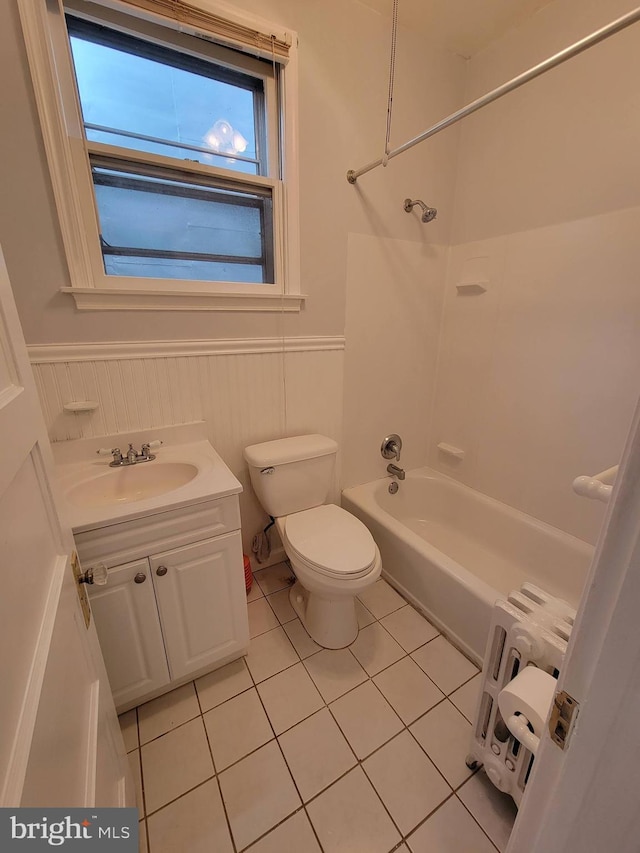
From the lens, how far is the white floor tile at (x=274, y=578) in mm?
1807

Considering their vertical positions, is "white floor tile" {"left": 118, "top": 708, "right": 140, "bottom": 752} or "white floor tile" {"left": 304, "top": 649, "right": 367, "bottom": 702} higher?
"white floor tile" {"left": 304, "top": 649, "right": 367, "bottom": 702}

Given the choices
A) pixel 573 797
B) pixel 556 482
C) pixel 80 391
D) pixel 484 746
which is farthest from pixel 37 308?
pixel 556 482

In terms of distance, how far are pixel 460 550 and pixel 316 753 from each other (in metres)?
1.27

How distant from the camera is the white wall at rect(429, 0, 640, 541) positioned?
1347 mm

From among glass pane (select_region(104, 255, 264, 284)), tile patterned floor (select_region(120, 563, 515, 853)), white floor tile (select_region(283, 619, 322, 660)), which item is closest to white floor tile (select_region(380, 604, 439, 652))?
tile patterned floor (select_region(120, 563, 515, 853))

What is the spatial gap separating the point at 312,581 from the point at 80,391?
44.6 inches

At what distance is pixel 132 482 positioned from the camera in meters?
1.33

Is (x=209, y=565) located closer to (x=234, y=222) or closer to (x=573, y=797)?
(x=573, y=797)

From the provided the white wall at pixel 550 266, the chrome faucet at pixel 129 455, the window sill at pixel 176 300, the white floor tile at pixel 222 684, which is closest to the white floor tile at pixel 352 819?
the white floor tile at pixel 222 684

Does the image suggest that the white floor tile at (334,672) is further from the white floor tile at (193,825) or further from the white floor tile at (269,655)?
the white floor tile at (193,825)

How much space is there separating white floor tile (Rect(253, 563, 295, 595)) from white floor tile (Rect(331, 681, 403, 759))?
2.06 ft

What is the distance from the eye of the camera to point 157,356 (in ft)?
4.59

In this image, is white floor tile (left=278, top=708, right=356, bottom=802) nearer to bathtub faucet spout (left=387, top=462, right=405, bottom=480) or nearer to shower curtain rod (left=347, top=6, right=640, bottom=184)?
bathtub faucet spout (left=387, top=462, right=405, bottom=480)

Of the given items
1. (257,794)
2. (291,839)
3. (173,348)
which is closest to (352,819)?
(291,839)
